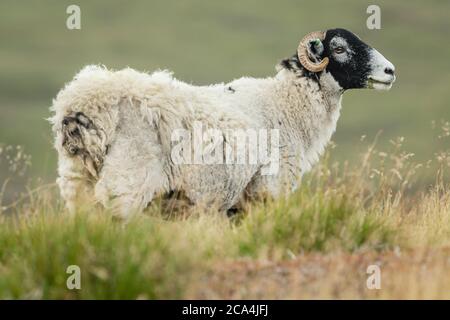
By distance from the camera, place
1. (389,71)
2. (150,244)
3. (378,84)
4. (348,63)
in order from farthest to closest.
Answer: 1. (348,63)
2. (378,84)
3. (389,71)
4. (150,244)

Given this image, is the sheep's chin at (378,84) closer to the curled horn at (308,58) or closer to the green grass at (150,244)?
the curled horn at (308,58)

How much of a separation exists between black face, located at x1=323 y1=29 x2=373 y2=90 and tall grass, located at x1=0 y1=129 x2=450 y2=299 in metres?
1.45

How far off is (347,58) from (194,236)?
15.3ft

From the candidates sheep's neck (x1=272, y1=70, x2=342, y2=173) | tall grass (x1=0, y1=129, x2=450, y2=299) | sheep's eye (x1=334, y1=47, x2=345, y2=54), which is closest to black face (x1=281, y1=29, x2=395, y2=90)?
sheep's eye (x1=334, y1=47, x2=345, y2=54)

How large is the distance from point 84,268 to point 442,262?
3597mm

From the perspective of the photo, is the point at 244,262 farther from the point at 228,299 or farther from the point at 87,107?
the point at 87,107

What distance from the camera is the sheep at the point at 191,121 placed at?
9.70 meters

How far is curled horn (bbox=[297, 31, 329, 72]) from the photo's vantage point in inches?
487

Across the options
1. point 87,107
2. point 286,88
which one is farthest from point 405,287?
point 286,88

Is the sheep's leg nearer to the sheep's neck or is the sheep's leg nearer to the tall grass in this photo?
the tall grass

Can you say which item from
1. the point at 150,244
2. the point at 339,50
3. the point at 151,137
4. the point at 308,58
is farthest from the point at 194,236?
the point at 339,50

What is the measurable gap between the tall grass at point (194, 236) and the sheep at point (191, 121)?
41 centimetres

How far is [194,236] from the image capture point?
887 cm

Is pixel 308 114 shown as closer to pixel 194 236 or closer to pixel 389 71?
pixel 389 71
